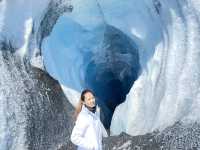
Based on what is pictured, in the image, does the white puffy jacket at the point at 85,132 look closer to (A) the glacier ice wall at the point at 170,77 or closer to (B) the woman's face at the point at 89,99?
(B) the woman's face at the point at 89,99

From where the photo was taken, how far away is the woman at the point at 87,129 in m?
3.69

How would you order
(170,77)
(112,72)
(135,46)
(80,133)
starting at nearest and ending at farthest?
(80,133)
(170,77)
(135,46)
(112,72)

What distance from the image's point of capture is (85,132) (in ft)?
12.2

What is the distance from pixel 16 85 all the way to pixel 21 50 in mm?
317

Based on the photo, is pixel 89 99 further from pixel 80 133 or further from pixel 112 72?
pixel 112 72

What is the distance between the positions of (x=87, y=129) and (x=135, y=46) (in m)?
1.92

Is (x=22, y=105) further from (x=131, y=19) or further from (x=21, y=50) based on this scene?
(x=131, y=19)

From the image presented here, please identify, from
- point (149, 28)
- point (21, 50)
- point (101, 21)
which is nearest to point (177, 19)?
point (149, 28)

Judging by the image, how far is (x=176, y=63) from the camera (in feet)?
16.3

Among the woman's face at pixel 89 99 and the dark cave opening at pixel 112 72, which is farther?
the dark cave opening at pixel 112 72

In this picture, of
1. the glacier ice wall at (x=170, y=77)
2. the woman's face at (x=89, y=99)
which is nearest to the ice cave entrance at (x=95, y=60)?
the glacier ice wall at (x=170, y=77)

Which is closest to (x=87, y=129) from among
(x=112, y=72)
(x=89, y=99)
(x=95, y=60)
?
(x=89, y=99)

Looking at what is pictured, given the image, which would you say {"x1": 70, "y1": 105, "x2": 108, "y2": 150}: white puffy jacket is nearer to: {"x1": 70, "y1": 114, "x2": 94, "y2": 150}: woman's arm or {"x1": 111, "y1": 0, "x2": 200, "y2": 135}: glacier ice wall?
{"x1": 70, "y1": 114, "x2": 94, "y2": 150}: woman's arm

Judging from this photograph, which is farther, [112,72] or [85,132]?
[112,72]
